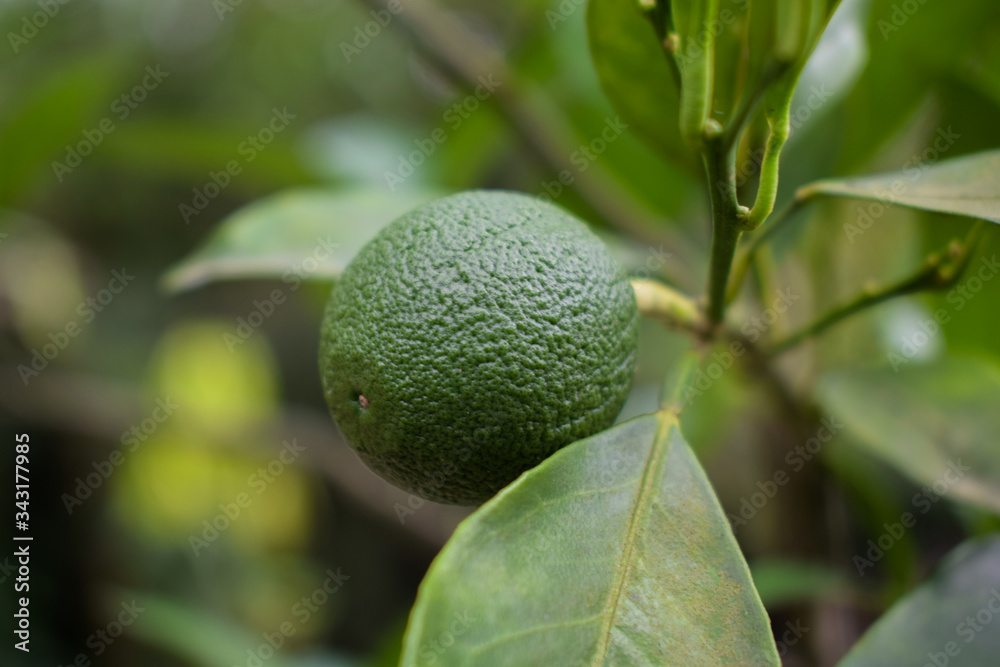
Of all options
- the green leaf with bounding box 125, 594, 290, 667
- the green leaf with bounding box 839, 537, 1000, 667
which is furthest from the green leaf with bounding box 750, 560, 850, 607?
the green leaf with bounding box 125, 594, 290, 667

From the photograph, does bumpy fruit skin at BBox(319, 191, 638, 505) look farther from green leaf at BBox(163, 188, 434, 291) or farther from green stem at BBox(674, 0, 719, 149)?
green leaf at BBox(163, 188, 434, 291)

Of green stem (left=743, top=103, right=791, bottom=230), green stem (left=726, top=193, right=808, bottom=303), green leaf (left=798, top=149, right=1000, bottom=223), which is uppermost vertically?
green stem (left=743, top=103, right=791, bottom=230)

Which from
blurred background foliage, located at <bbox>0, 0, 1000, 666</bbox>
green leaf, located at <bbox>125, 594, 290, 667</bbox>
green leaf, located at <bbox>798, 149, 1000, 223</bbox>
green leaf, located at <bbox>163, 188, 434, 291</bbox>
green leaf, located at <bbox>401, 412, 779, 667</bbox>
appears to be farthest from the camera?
green leaf, located at <bbox>125, 594, 290, 667</bbox>

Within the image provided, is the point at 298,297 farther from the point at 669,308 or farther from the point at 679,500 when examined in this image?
the point at 679,500

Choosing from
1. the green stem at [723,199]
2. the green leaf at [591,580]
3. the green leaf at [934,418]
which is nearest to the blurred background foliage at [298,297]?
the green leaf at [934,418]

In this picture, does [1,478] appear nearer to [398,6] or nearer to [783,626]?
[398,6]

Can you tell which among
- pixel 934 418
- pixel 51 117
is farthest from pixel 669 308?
pixel 51 117
